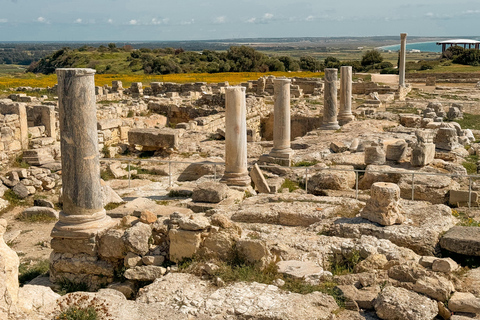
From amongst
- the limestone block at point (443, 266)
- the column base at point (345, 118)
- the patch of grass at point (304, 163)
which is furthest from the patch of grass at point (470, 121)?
the limestone block at point (443, 266)

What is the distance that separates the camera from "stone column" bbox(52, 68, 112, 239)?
842 centimetres

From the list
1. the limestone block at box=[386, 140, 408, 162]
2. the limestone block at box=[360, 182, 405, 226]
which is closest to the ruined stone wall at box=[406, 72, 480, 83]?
the limestone block at box=[386, 140, 408, 162]

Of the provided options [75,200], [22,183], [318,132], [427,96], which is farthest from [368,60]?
[75,200]

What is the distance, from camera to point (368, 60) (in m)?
60.8

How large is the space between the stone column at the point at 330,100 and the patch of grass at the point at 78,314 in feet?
54.3

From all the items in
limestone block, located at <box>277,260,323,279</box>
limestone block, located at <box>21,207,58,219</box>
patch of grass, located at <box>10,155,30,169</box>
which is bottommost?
limestone block, located at <box>21,207,58,219</box>

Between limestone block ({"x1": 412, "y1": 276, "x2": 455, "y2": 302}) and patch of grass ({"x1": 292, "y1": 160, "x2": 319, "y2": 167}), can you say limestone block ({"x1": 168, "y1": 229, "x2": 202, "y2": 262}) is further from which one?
patch of grass ({"x1": 292, "y1": 160, "x2": 319, "y2": 167})

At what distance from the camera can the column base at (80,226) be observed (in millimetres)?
8445

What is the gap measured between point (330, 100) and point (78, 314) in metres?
17.0

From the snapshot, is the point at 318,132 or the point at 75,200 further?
the point at 318,132

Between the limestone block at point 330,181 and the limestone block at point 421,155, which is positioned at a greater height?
the limestone block at point 421,155

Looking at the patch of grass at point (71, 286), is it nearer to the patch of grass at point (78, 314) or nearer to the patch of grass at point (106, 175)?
the patch of grass at point (78, 314)

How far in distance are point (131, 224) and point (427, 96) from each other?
29.1 meters

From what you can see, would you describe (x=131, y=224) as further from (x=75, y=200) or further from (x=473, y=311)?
(x=473, y=311)
